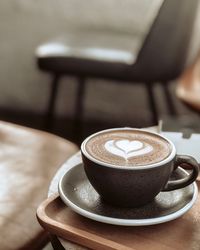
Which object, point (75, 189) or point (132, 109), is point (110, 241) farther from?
point (132, 109)

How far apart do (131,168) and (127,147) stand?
0.06 meters

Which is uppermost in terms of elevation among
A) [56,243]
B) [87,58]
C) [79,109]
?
[56,243]

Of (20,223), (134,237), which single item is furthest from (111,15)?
(134,237)

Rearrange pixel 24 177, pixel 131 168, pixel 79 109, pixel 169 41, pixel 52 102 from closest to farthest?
1. pixel 131 168
2. pixel 24 177
3. pixel 169 41
4. pixel 52 102
5. pixel 79 109

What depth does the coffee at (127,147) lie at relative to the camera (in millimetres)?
641

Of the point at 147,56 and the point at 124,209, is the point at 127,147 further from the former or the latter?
the point at 147,56

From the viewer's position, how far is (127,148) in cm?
67

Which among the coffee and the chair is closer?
the coffee

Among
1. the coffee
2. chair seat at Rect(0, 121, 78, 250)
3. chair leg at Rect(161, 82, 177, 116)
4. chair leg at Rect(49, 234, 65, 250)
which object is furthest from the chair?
chair leg at Rect(49, 234, 65, 250)

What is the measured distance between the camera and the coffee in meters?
0.64

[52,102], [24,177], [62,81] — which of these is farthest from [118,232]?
[62,81]

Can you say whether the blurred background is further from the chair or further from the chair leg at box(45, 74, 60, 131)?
the chair

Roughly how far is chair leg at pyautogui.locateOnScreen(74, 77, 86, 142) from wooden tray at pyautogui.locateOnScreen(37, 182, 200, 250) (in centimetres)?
149

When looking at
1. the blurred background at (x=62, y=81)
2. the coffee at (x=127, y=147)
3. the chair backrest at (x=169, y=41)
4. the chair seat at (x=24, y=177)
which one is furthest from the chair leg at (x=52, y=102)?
the coffee at (x=127, y=147)
